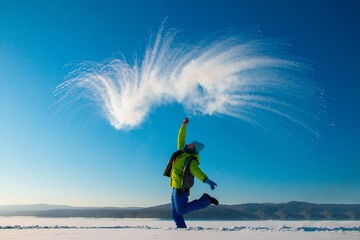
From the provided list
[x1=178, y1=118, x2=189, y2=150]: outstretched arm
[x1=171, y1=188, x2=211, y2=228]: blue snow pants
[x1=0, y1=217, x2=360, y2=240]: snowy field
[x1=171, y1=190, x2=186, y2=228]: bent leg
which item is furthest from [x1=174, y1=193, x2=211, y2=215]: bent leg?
[x1=178, y1=118, x2=189, y2=150]: outstretched arm

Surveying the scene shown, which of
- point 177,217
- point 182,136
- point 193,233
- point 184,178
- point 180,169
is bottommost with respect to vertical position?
point 193,233

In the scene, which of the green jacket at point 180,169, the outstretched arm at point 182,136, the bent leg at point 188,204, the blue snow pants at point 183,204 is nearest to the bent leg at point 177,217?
the blue snow pants at point 183,204

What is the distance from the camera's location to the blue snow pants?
28.9ft

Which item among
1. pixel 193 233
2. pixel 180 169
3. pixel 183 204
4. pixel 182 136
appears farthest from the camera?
pixel 182 136

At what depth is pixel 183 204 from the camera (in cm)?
891

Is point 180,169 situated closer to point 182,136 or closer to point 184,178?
point 184,178

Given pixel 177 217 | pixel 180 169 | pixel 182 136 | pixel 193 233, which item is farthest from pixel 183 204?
pixel 193 233

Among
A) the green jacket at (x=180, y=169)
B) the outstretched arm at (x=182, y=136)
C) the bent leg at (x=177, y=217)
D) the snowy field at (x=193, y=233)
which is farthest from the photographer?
the outstretched arm at (x=182, y=136)

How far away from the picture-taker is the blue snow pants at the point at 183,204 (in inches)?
347

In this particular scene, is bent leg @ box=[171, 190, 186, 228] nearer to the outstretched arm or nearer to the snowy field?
the snowy field

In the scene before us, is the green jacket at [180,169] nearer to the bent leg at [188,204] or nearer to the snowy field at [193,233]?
the bent leg at [188,204]

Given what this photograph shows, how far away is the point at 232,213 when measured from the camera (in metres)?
73.0

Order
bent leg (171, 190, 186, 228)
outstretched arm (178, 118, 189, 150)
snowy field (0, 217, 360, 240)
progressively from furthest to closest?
outstretched arm (178, 118, 189, 150) → bent leg (171, 190, 186, 228) → snowy field (0, 217, 360, 240)

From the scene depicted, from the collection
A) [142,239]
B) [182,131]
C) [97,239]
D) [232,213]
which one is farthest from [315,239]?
[232,213]
